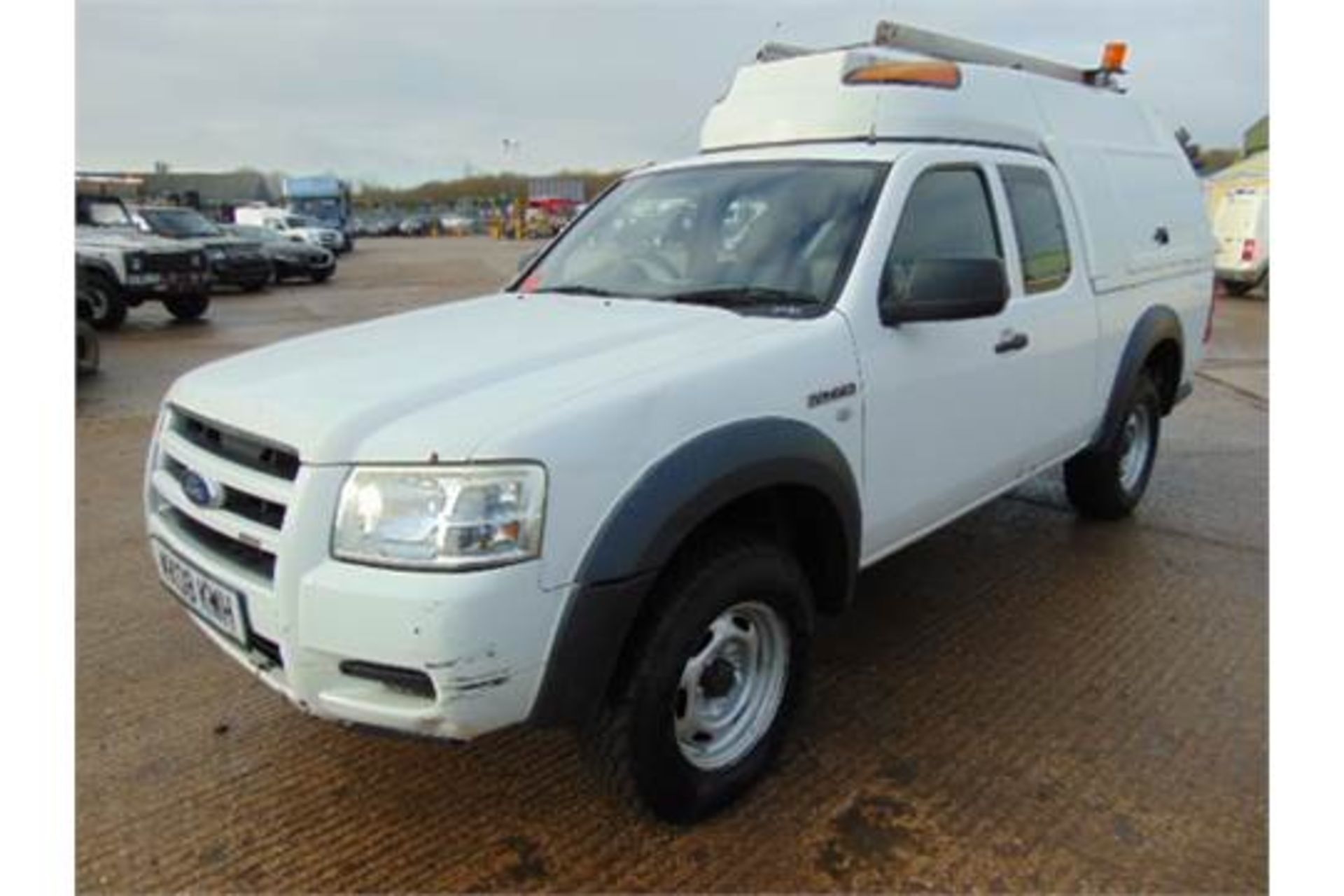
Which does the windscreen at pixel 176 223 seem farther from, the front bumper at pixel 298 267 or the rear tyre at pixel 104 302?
the front bumper at pixel 298 267

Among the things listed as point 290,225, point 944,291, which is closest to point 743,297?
point 944,291

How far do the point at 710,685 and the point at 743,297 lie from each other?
118 cm

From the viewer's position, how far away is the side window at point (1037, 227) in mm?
3785

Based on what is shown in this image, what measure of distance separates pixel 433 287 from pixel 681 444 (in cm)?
1955

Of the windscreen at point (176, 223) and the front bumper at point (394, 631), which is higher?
the windscreen at point (176, 223)

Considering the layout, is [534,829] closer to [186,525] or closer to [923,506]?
[186,525]

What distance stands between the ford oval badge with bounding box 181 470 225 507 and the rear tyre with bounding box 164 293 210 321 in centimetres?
1352

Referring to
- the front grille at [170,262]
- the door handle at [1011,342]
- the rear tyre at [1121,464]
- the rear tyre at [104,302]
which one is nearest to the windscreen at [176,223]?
the front grille at [170,262]

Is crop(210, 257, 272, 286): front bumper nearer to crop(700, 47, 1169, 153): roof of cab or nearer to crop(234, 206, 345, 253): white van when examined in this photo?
crop(234, 206, 345, 253): white van

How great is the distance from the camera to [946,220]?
3436 millimetres

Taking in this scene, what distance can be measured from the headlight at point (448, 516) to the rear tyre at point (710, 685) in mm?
489

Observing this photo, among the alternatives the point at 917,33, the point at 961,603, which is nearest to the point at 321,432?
the point at 961,603

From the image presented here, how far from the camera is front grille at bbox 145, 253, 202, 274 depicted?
13562 mm

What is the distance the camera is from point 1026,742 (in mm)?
3002
